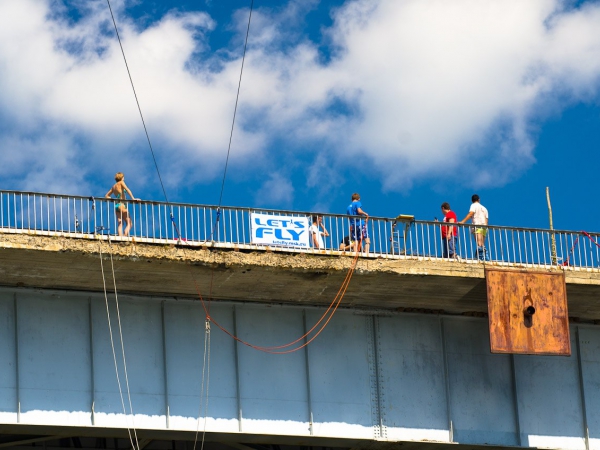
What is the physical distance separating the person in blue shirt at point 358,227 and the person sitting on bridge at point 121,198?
5660 mm

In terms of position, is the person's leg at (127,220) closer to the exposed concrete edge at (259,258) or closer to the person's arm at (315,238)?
the exposed concrete edge at (259,258)

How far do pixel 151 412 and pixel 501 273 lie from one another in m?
9.58

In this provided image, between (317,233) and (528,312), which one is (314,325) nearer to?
(317,233)

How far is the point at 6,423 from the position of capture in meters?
32.2

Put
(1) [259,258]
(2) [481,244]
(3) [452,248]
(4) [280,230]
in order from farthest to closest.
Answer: (2) [481,244], (3) [452,248], (4) [280,230], (1) [259,258]

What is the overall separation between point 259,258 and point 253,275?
656 millimetres

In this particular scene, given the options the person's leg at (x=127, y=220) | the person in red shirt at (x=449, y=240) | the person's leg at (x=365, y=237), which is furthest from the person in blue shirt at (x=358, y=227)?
the person's leg at (x=127, y=220)

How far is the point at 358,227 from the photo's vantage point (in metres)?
35.7

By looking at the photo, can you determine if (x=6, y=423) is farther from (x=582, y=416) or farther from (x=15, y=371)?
(x=582, y=416)

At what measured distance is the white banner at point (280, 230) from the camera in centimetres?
3441

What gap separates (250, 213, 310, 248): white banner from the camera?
34406 millimetres

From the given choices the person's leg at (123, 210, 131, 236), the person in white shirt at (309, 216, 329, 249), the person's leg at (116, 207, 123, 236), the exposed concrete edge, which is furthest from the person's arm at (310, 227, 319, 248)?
the person's leg at (116, 207, 123, 236)

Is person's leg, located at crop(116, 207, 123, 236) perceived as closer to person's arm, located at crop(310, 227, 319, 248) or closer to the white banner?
the white banner

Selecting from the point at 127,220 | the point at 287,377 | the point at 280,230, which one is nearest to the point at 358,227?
the point at 280,230
